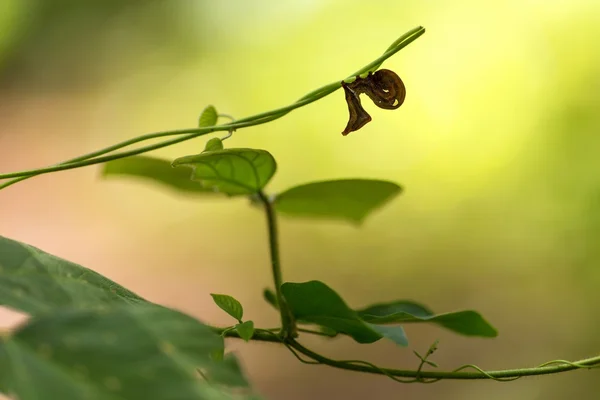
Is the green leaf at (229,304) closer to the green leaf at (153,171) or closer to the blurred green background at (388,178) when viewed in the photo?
the green leaf at (153,171)

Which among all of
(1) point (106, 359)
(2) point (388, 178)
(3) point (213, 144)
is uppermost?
(2) point (388, 178)

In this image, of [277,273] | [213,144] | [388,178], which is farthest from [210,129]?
[388,178]

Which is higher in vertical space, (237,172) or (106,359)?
(237,172)

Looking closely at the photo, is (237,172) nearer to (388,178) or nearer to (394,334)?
(394,334)

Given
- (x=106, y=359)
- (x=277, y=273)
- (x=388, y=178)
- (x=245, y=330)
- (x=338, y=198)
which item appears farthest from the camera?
(x=388, y=178)

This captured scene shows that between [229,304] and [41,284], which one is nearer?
[41,284]

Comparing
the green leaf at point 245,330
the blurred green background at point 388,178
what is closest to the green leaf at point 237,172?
the green leaf at point 245,330
